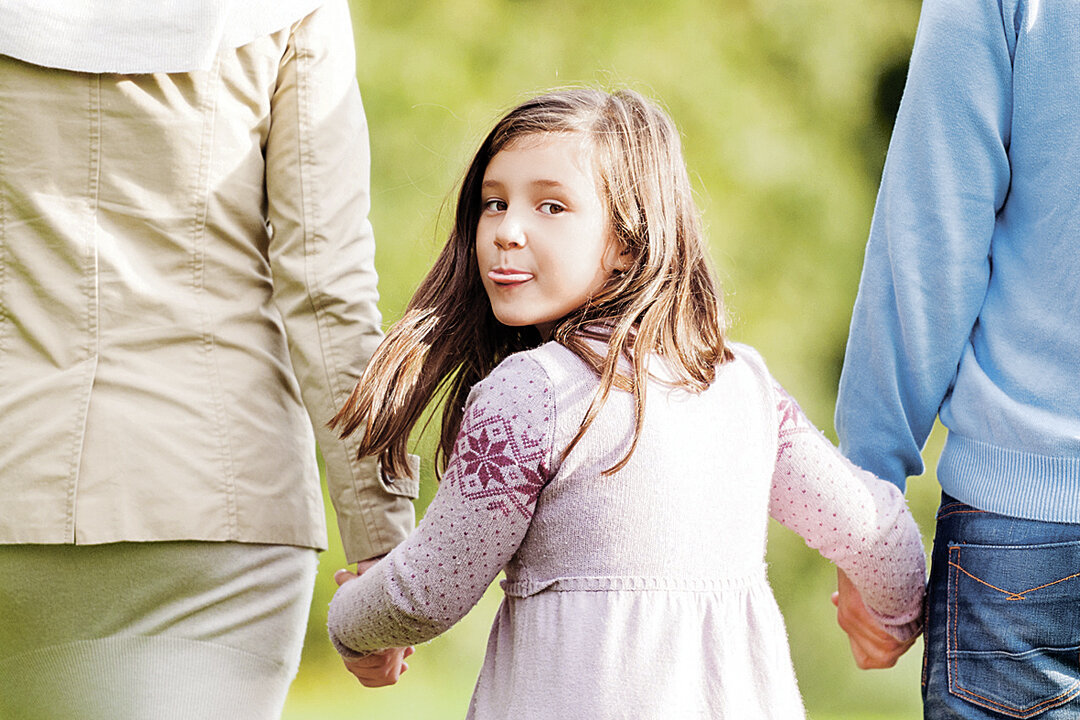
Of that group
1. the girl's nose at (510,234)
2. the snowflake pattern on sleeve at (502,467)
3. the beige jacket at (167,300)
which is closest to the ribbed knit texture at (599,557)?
the snowflake pattern on sleeve at (502,467)

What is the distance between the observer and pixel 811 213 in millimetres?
3504

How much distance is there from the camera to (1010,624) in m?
1.19

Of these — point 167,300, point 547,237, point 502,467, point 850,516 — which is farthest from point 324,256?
point 850,516

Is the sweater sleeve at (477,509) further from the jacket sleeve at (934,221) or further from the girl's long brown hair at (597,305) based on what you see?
the jacket sleeve at (934,221)

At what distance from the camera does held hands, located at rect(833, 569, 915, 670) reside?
1.39 m

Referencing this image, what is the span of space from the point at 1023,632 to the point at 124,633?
2.84 feet

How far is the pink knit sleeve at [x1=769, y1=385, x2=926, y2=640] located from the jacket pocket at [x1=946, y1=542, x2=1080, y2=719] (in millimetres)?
107

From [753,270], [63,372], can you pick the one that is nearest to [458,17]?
[753,270]

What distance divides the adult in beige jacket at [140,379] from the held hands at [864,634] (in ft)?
2.02

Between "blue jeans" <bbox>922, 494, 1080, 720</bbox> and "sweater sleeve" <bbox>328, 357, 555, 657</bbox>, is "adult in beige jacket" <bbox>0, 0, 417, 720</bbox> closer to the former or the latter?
"sweater sleeve" <bbox>328, 357, 555, 657</bbox>

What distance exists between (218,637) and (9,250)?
431mm

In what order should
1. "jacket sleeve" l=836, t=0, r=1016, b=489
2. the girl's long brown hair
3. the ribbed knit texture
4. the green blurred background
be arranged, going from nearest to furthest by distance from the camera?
the ribbed knit texture → the girl's long brown hair → "jacket sleeve" l=836, t=0, r=1016, b=489 → the green blurred background

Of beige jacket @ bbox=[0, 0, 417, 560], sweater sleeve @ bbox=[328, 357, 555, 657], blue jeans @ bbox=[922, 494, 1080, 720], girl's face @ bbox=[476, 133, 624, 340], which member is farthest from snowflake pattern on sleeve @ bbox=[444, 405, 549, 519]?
blue jeans @ bbox=[922, 494, 1080, 720]

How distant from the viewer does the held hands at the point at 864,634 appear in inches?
54.7
